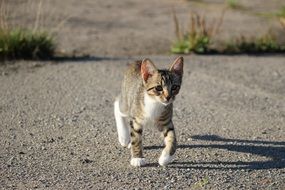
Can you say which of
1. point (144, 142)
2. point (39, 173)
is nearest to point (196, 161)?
point (144, 142)

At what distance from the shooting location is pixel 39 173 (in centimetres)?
686

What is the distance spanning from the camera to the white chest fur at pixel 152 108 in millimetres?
6953

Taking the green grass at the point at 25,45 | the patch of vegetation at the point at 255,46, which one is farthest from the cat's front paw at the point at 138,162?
the patch of vegetation at the point at 255,46

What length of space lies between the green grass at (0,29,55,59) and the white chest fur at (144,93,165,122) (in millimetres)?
5040

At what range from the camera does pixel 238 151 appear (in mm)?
7648

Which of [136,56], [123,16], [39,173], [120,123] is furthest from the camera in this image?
[123,16]

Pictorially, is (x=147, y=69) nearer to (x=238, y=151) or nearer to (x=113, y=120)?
(x=238, y=151)

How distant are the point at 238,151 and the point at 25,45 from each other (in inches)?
210

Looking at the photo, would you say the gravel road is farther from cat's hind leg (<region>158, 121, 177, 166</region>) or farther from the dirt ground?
cat's hind leg (<region>158, 121, 177, 166</region>)

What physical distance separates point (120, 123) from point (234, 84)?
11.6 ft

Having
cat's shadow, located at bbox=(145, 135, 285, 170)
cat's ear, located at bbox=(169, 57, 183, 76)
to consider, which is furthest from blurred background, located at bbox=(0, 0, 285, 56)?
cat's ear, located at bbox=(169, 57, 183, 76)

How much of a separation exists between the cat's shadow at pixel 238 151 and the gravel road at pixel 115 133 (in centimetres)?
1

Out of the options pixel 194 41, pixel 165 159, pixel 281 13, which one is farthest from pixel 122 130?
pixel 281 13

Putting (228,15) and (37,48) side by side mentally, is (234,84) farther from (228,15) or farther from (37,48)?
(228,15)
